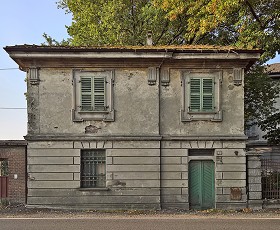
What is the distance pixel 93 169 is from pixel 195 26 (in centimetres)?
926

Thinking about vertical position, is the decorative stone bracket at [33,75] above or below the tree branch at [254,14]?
below

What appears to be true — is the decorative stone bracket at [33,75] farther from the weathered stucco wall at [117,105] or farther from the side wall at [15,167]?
the side wall at [15,167]

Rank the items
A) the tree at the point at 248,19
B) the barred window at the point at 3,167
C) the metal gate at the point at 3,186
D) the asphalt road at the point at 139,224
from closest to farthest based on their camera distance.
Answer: the asphalt road at the point at 139,224 < the metal gate at the point at 3,186 < the barred window at the point at 3,167 < the tree at the point at 248,19

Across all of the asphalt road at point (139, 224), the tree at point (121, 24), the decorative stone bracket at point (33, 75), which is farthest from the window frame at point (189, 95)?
the tree at point (121, 24)

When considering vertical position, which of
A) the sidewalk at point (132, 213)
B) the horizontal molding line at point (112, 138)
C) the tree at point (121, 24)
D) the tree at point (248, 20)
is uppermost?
the tree at point (121, 24)

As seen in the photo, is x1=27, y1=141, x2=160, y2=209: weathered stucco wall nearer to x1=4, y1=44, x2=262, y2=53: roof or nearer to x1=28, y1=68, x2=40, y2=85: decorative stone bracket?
x1=28, y1=68, x2=40, y2=85: decorative stone bracket

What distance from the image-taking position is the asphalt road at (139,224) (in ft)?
40.5

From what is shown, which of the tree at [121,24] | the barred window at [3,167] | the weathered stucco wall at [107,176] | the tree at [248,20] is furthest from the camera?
the tree at [121,24]

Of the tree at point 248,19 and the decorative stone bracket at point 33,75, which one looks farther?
the tree at point 248,19

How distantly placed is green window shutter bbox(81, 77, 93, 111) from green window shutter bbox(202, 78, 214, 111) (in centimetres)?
465

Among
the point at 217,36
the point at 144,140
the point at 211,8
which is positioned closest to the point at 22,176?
the point at 144,140

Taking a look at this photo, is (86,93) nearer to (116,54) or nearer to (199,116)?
(116,54)

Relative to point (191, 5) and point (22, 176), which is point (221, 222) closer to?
point (22, 176)

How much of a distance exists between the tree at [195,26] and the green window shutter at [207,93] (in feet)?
11.4
